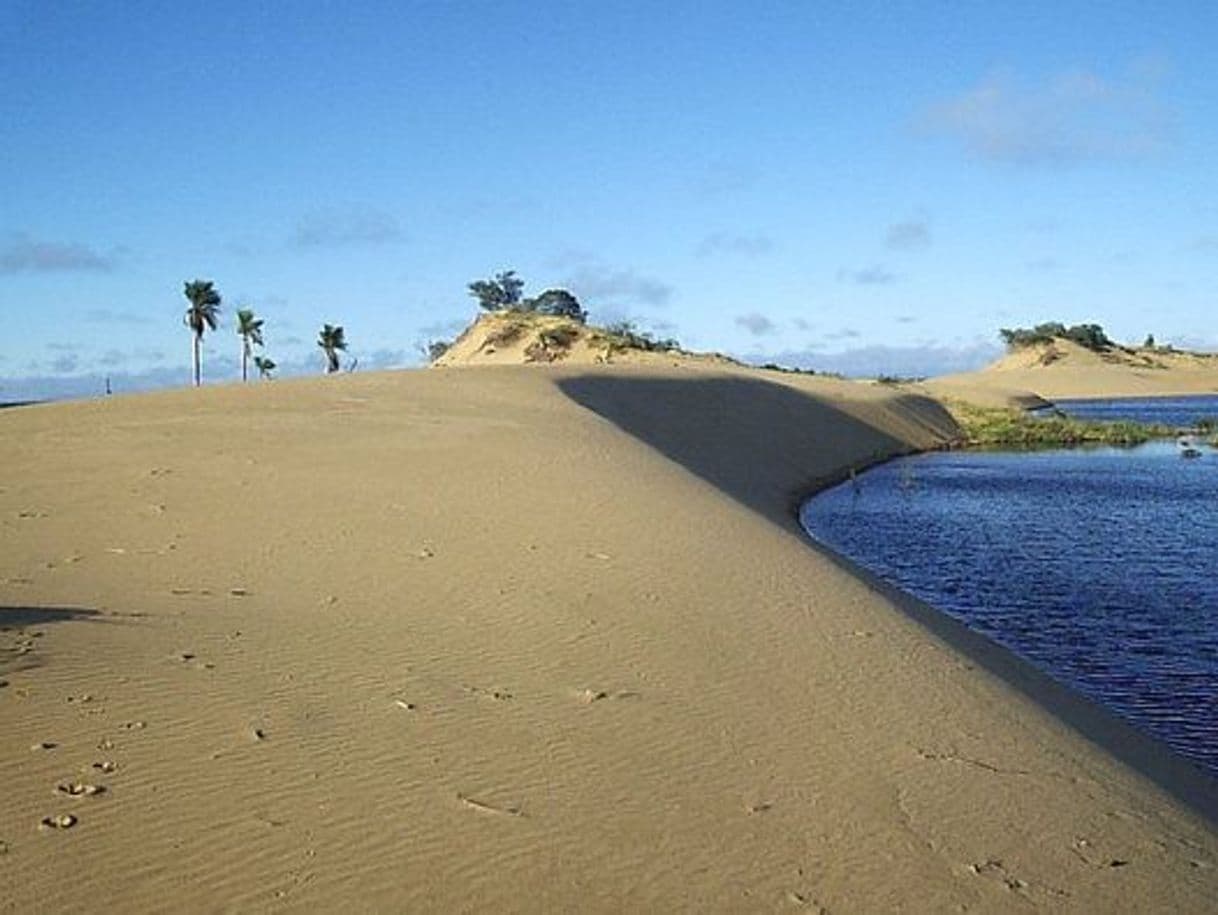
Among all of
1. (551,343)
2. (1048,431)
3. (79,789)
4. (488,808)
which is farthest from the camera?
(551,343)

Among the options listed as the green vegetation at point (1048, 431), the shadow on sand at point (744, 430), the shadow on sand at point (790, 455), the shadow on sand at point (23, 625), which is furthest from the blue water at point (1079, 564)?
the green vegetation at point (1048, 431)

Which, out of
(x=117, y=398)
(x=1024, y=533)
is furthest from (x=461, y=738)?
(x=117, y=398)

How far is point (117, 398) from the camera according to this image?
98.1ft

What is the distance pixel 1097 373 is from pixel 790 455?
92.1 metres

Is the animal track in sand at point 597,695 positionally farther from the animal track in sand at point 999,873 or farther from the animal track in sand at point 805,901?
the animal track in sand at point 999,873

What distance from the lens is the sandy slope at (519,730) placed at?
5.38 m

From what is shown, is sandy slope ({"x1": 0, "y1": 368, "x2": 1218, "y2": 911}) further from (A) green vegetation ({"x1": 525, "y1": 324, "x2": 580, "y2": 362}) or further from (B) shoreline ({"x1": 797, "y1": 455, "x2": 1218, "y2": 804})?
(A) green vegetation ({"x1": 525, "y1": 324, "x2": 580, "y2": 362})

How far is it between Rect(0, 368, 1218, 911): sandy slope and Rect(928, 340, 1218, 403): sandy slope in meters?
92.6

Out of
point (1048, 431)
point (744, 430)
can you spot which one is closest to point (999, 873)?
point (744, 430)

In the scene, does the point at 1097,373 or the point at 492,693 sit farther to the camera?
the point at 1097,373

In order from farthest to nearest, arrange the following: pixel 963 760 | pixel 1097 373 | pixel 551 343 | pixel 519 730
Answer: pixel 1097 373 → pixel 551 343 → pixel 963 760 → pixel 519 730

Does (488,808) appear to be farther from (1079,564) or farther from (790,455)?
(790,455)

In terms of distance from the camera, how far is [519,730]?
721 centimetres

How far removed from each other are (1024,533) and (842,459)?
18.0 meters
